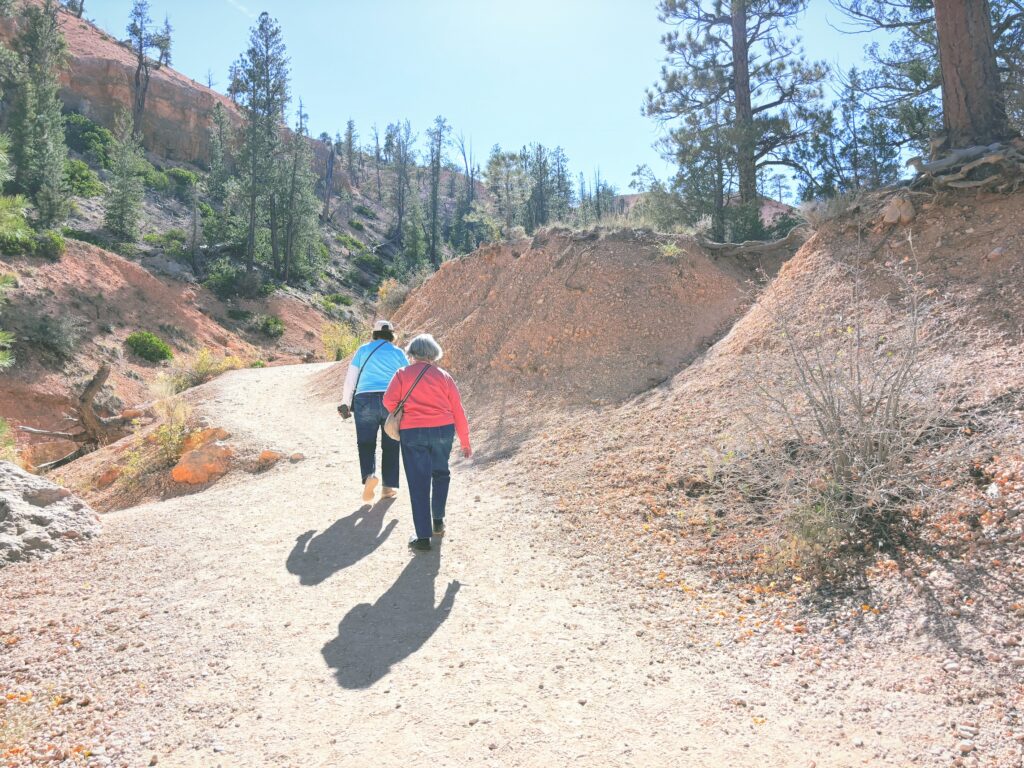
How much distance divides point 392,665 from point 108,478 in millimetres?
8044

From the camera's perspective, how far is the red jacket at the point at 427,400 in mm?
4734

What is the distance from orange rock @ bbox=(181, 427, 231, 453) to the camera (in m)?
8.87

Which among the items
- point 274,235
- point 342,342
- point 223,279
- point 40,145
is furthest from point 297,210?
point 342,342

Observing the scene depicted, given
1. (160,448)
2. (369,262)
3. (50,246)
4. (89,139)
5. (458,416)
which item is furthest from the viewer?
(369,262)

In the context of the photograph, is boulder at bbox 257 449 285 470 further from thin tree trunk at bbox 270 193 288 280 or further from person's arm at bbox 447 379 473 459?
thin tree trunk at bbox 270 193 288 280

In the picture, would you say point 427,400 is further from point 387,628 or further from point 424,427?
point 387,628

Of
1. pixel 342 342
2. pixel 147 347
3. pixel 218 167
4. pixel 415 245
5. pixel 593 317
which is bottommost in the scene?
pixel 593 317

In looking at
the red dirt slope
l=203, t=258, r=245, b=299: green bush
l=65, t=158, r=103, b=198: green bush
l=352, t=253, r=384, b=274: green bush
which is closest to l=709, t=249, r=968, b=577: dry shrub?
the red dirt slope

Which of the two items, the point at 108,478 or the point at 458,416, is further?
the point at 108,478

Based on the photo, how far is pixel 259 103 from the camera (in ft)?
117

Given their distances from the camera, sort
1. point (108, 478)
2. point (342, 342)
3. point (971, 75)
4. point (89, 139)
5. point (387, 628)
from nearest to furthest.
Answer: point (387, 628) < point (971, 75) < point (108, 478) < point (342, 342) < point (89, 139)

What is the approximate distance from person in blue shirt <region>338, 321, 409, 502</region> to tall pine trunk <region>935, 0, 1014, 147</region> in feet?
23.9

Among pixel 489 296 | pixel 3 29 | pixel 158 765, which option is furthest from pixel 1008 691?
pixel 3 29

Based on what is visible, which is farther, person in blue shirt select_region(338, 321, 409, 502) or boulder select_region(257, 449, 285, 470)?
boulder select_region(257, 449, 285, 470)
